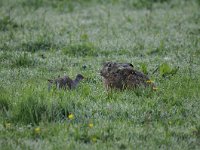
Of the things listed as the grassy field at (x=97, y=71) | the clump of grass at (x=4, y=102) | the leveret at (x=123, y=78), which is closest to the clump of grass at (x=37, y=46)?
the grassy field at (x=97, y=71)

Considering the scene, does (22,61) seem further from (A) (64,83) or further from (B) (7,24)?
(B) (7,24)

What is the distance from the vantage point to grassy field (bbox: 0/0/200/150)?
603cm

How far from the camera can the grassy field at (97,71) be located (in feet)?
19.8

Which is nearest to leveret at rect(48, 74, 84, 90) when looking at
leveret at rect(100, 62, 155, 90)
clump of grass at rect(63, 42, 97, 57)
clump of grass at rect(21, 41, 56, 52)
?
leveret at rect(100, 62, 155, 90)

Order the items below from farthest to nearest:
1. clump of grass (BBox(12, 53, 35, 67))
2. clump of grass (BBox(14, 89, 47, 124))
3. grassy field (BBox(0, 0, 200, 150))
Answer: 1. clump of grass (BBox(12, 53, 35, 67))
2. clump of grass (BBox(14, 89, 47, 124))
3. grassy field (BBox(0, 0, 200, 150))

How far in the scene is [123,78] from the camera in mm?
7801

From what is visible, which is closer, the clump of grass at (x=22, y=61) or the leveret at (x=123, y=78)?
the leveret at (x=123, y=78)

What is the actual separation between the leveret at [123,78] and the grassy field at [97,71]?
17cm

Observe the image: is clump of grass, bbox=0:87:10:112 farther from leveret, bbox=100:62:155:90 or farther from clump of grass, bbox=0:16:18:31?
clump of grass, bbox=0:16:18:31

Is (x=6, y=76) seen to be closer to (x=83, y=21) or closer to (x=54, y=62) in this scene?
(x=54, y=62)

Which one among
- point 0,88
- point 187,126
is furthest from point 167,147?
point 0,88

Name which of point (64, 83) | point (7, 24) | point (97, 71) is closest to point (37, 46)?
point (7, 24)

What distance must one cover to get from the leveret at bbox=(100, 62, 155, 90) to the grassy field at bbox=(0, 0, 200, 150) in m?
0.17

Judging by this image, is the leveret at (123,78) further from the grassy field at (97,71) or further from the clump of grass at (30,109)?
the clump of grass at (30,109)
